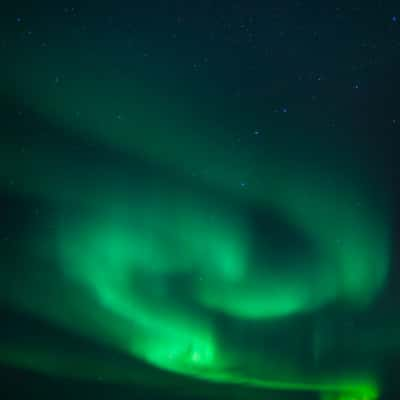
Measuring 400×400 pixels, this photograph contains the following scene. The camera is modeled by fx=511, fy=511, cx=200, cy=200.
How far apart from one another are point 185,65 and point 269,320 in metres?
1.33

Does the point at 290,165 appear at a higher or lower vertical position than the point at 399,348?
higher

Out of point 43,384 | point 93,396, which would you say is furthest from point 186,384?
point 43,384

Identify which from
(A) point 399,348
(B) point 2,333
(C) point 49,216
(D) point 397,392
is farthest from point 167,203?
(D) point 397,392

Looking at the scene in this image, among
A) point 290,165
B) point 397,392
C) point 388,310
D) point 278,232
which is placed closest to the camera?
point 290,165

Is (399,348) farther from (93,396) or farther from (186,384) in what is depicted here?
(93,396)

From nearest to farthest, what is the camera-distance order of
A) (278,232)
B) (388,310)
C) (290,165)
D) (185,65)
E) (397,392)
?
(185,65), (290,165), (278,232), (388,310), (397,392)

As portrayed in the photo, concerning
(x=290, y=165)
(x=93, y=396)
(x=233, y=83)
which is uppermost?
(x=233, y=83)

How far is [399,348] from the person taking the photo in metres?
2.72

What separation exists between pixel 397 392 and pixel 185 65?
210 cm

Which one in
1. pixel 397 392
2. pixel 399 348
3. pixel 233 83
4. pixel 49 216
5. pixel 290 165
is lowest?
pixel 397 392

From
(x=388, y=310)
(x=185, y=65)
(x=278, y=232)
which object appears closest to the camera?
(x=185, y=65)

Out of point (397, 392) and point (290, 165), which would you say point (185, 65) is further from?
point (397, 392)

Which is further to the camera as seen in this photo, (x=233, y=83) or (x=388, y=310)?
(x=388, y=310)

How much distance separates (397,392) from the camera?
2814 mm
